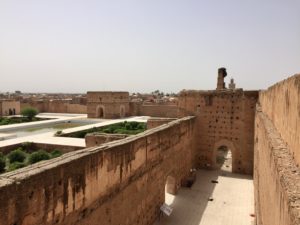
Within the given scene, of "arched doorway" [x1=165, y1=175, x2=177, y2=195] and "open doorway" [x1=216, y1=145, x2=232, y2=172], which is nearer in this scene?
"arched doorway" [x1=165, y1=175, x2=177, y2=195]

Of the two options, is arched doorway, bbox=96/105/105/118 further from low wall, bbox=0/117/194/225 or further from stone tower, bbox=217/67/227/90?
low wall, bbox=0/117/194/225

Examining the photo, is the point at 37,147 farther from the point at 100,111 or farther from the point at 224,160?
the point at 100,111

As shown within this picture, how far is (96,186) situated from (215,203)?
6.02m

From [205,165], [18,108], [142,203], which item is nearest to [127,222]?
[142,203]

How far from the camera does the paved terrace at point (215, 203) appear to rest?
365 inches

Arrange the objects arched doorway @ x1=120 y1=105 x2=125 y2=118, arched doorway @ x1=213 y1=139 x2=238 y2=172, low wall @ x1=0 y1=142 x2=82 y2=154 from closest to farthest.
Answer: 1. arched doorway @ x1=213 y1=139 x2=238 y2=172
2. low wall @ x1=0 y1=142 x2=82 y2=154
3. arched doorway @ x1=120 y1=105 x2=125 y2=118

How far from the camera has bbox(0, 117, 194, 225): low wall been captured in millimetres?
4285

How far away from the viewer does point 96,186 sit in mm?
5980

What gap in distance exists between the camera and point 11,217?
4012 mm

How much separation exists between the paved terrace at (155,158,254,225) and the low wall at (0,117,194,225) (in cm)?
93

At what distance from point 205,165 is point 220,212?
5.32m

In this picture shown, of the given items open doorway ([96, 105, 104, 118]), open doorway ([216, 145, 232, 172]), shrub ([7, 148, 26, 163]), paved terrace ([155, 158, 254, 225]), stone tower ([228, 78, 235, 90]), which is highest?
stone tower ([228, 78, 235, 90])

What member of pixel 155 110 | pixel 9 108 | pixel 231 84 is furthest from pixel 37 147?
pixel 9 108

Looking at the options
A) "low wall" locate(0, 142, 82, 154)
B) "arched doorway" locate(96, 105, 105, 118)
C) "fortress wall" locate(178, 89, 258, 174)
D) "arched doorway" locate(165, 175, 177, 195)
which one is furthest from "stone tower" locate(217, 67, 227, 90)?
"arched doorway" locate(96, 105, 105, 118)
